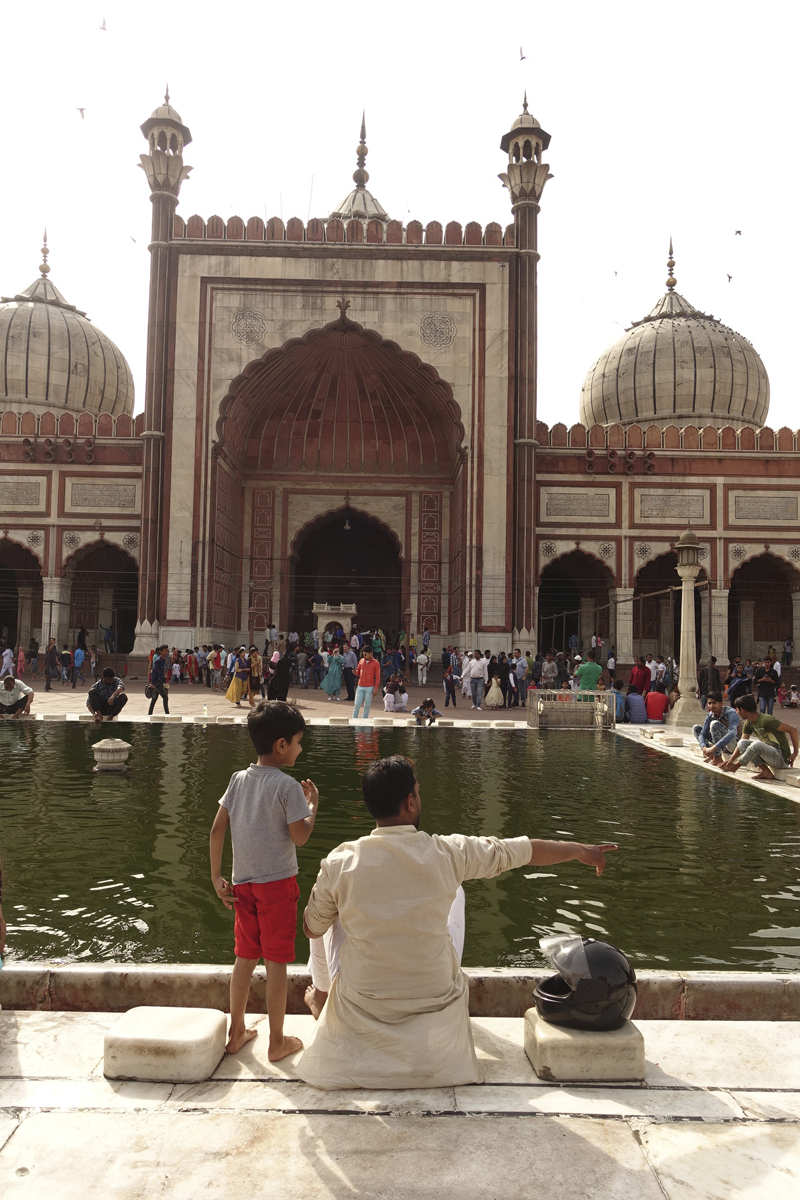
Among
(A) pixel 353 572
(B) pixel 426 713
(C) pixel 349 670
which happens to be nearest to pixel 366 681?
(B) pixel 426 713

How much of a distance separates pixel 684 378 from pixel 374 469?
962 cm

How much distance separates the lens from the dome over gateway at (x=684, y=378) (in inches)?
1005

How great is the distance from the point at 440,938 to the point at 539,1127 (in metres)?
0.49

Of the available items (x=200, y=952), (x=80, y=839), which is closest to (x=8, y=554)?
(x=80, y=839)

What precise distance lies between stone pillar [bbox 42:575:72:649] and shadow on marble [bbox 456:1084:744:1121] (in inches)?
811

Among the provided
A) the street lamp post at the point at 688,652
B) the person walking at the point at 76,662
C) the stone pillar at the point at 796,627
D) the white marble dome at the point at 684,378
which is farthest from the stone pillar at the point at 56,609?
the stone pillar at the point at 796,627

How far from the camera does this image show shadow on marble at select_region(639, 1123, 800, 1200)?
1816 millimetres

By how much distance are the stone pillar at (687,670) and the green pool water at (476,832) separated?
398 cm

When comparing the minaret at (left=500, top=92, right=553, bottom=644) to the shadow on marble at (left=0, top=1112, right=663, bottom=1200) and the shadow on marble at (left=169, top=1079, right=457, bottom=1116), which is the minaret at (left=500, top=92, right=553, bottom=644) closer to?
the shadow on marble at (left=169, top=1079, right=457, bottom=1116)

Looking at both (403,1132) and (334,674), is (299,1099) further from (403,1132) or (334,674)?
(334,674)

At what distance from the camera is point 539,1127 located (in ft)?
6.79

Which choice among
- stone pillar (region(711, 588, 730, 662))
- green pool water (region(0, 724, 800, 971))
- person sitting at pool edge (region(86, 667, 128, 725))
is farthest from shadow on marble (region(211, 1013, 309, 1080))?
stone pillar (region(711, 588, 730, 662))

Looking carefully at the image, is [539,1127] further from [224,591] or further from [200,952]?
A: [224,591]

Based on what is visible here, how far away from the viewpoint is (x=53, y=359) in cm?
2586
